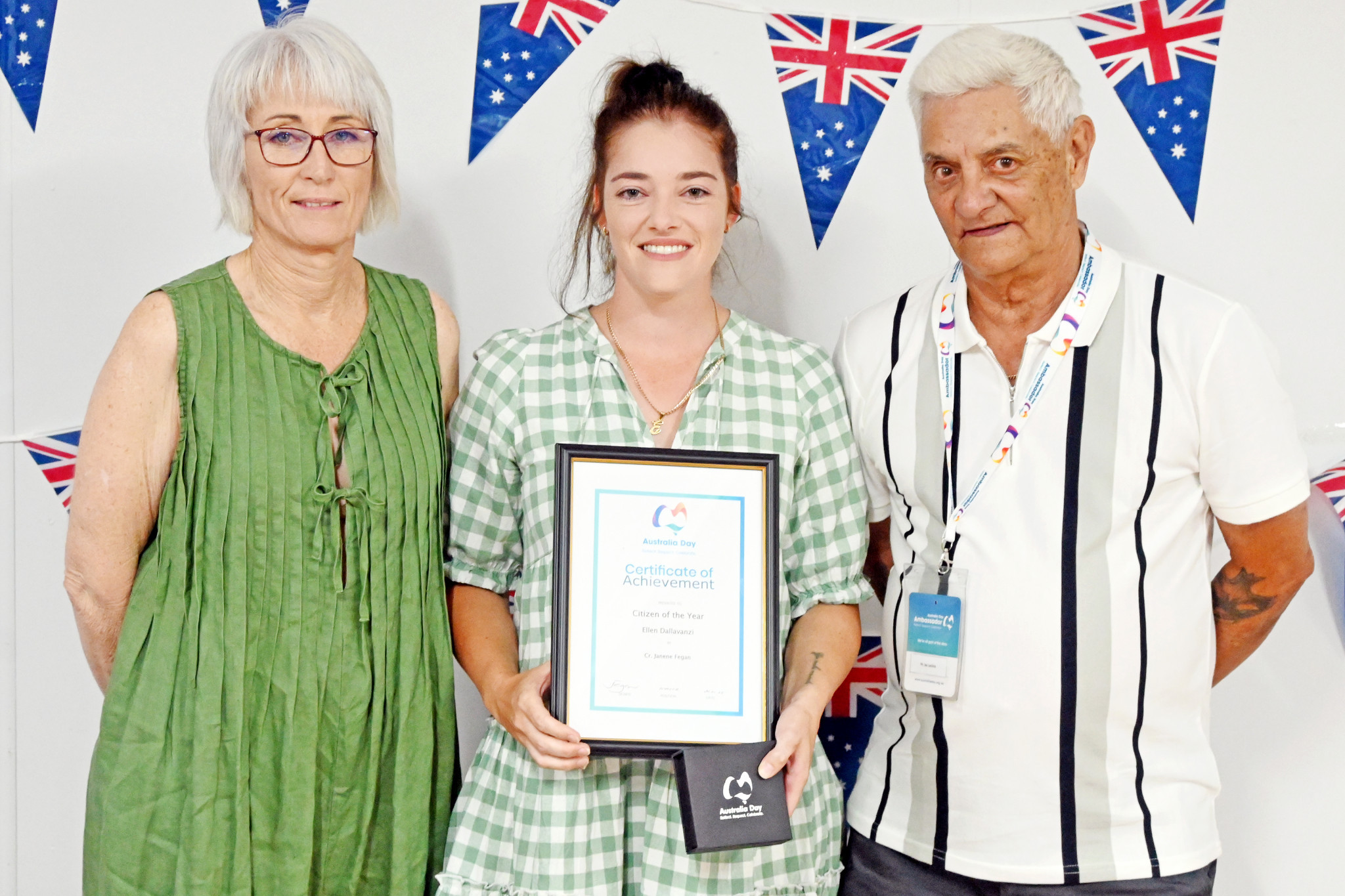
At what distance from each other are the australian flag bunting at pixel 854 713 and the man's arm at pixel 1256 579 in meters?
0.77

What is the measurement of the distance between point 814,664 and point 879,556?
0.42 metres

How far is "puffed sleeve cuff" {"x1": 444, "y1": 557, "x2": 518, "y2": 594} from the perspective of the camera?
1.92 m

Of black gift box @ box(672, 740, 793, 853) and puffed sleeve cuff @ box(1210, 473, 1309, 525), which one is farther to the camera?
puffed sleeve cuff @ box(1210, 473, 1309, 525)

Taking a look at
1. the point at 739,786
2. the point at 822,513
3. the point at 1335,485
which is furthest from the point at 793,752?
the point at 1335,485

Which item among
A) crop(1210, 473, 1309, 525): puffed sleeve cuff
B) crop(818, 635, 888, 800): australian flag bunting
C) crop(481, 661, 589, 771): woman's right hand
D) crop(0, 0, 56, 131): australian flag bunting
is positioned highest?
crop(0, 0, 56, 131): australian flag bunting

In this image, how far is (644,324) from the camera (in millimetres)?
1912

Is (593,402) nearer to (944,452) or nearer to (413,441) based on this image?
(413,441)

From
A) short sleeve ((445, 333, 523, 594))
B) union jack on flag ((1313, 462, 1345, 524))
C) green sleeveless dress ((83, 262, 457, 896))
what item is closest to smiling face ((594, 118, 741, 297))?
short sleeve ((445, 333, 523, 594))

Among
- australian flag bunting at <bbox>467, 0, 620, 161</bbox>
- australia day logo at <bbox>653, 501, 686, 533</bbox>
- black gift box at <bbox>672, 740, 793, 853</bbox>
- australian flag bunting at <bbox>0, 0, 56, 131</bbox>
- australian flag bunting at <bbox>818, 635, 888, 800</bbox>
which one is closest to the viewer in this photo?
black gift box at <bbox>672, 740, 793, 853</bbox>

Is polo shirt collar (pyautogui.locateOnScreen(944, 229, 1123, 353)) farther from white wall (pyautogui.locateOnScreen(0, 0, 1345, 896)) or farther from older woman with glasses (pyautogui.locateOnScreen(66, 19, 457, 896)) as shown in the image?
older woman with glasses (pyautogui.locateOnScreen(66, 19, 457, 896))

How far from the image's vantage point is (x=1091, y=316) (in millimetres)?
1857

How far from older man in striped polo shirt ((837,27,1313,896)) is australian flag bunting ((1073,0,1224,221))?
0.74m

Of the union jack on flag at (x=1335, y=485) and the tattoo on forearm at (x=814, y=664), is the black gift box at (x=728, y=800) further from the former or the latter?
the union jack on flag at (x=1335, y=485)

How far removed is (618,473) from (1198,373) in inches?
34.8
